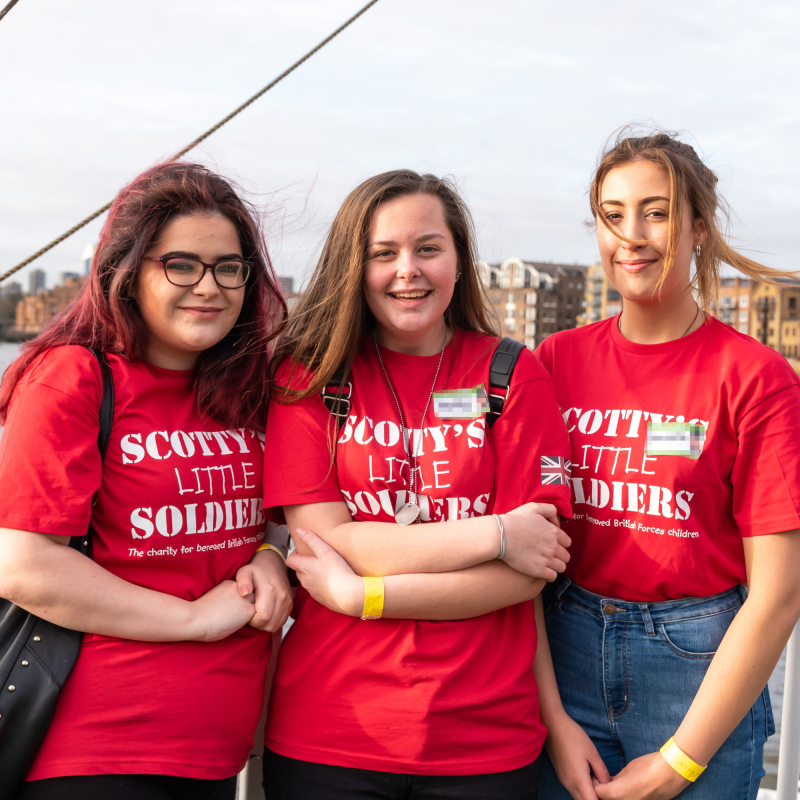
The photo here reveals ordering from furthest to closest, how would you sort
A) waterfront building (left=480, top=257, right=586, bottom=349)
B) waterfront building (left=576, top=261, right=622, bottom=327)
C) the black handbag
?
1. waterfront building (left=576, top=261, right=622, bottom=327)
2. waterfront building (left=480, top=257, right=586, bottom=349)
3. the black handbag

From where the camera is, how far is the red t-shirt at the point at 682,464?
80.1 inches

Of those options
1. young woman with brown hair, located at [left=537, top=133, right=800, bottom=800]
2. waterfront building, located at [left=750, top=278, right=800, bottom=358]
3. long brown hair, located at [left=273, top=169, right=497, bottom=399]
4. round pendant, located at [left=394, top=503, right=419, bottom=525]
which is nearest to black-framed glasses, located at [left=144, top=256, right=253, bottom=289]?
long brown hair, located at [left=273, top=169, right=497, bottom=399]

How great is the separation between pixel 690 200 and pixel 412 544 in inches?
48.0

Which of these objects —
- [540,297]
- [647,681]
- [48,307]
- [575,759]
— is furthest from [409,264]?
[540,297]

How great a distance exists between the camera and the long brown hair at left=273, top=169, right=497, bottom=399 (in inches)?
86.7

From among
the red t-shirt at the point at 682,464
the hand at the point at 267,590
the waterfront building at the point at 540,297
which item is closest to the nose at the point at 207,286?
the hand at the point at 267,590

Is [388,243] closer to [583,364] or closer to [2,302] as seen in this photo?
[583,364]

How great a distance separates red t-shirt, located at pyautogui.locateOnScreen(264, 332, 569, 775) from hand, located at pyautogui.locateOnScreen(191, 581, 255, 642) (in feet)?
0.57

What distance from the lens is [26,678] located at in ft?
5.97

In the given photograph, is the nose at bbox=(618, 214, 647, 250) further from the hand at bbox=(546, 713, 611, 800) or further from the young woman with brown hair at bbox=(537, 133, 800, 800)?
the hand at bbox=(546, 713, 611, 800)

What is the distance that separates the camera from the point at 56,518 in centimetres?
182

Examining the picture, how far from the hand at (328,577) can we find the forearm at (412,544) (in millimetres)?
35

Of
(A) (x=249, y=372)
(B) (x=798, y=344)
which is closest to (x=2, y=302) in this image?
(A) (x=249, y=372)

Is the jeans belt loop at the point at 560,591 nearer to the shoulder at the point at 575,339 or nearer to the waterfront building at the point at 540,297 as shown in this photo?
the shoulder at the point at 575,339
